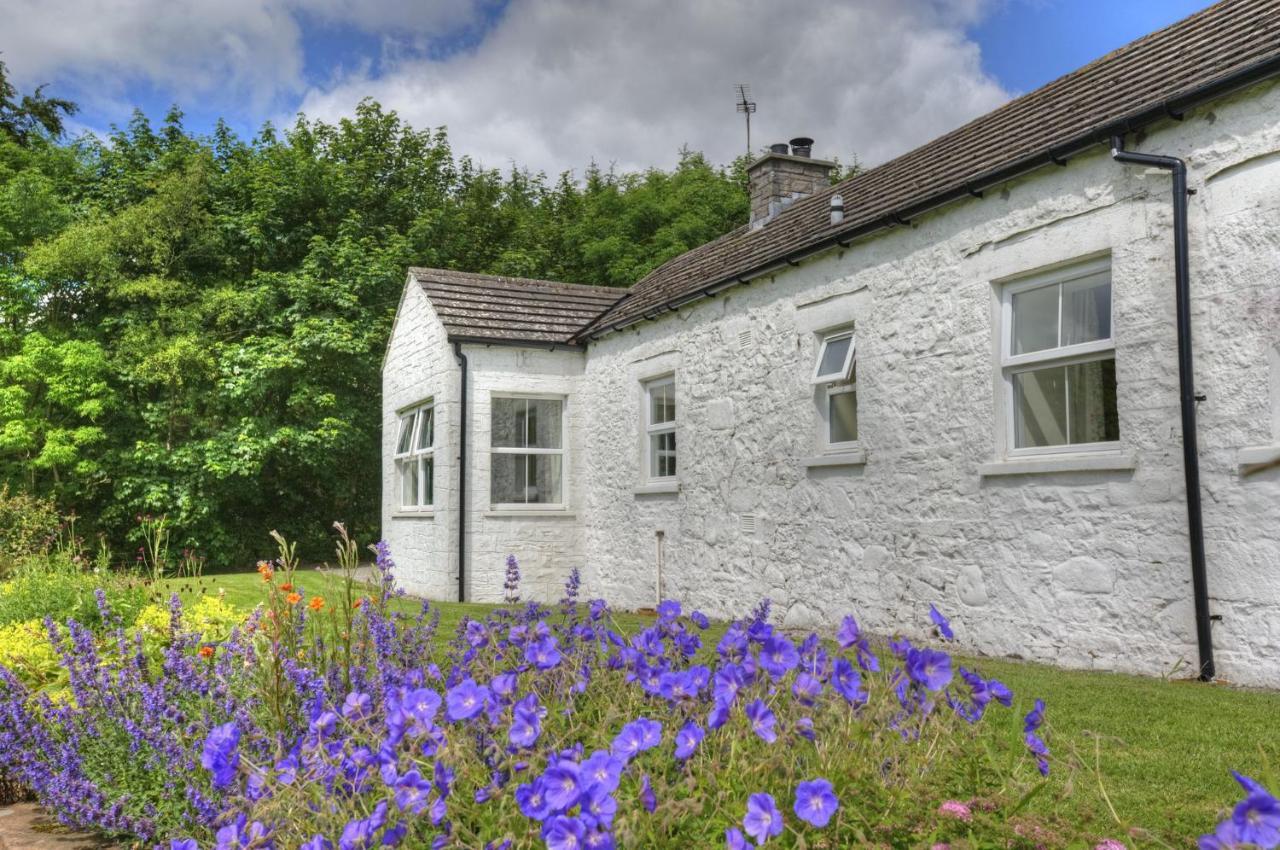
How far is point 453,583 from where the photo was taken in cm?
1315

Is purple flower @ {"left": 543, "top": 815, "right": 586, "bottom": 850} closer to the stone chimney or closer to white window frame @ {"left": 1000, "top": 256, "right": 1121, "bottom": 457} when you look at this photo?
white window frame @ {"left": 1000, "top": 256, "right": 1121, "bottom": 457}

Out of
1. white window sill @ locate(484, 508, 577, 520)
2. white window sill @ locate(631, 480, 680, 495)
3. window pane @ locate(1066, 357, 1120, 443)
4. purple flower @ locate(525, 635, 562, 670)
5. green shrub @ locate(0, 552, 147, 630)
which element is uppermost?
window pane @ locate(1066, 357, 1120, 443)

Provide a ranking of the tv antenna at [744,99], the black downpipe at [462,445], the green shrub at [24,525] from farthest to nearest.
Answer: the tv antenna at [744,99] → the green shrub at [24,525] → the black downpipe at [462,445]

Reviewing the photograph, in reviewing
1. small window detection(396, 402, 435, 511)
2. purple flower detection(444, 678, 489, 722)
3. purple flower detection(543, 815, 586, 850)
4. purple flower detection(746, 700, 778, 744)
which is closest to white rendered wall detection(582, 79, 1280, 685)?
small window detection(396, 402, 435, 511)

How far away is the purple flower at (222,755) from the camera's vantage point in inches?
86.7

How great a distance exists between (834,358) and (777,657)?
732 centimetres

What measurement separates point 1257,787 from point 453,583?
484 inches

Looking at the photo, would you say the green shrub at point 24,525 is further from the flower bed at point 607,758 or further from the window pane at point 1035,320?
the window pane at point 1035,320

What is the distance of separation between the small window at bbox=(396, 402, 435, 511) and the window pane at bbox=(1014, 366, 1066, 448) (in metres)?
9.00

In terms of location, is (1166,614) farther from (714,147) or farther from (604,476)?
(714,147)

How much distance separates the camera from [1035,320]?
24.4ft

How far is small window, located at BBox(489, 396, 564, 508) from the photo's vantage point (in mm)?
13641

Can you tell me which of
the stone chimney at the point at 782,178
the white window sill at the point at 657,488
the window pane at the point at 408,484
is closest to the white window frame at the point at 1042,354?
the white window sill at the point at 657,488

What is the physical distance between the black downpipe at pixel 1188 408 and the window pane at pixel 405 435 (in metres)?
11.8
